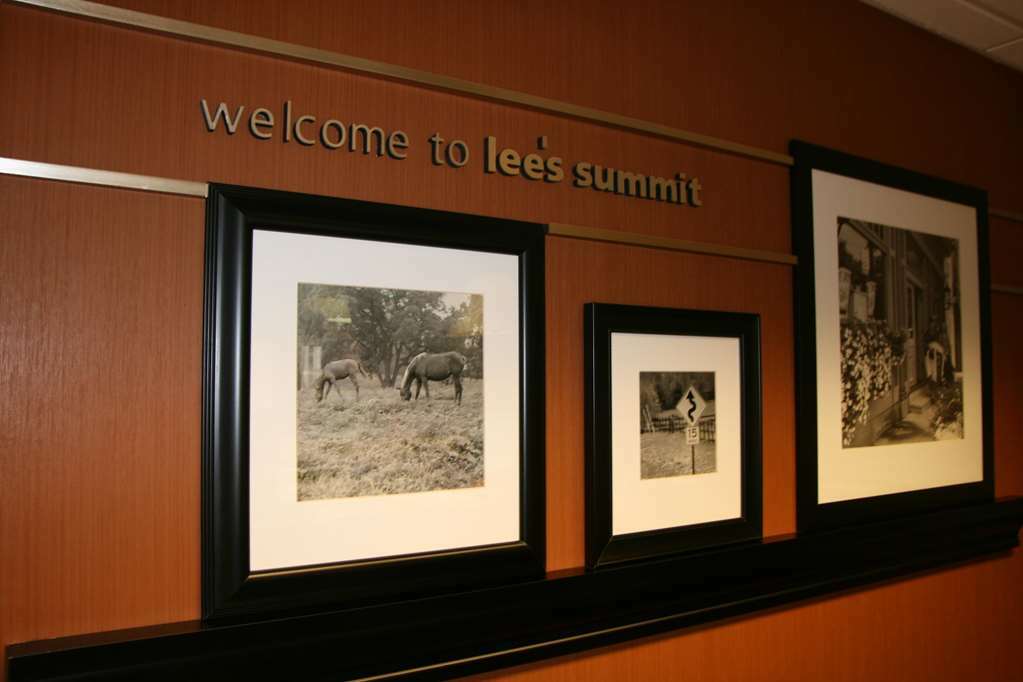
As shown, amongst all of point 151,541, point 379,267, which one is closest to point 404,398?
point 379,267

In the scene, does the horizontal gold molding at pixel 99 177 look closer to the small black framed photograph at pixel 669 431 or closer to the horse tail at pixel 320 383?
the horse tail at pixel 320 383

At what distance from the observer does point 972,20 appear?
2.82m

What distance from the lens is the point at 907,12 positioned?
9.09 feet

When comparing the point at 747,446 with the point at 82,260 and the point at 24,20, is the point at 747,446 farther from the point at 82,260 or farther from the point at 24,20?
the point at 24,20

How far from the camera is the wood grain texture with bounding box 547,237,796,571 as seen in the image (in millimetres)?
1907

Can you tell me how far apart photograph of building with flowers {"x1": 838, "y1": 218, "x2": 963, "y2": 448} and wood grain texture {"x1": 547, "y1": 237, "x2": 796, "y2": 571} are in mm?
300

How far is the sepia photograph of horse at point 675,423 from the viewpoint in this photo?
2.05m

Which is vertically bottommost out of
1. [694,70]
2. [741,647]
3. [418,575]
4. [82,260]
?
[741,647]

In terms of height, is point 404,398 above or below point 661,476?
above

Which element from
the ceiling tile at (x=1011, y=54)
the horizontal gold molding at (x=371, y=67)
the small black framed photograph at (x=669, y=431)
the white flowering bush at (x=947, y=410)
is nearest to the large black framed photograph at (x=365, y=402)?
the small black framed photograph at (x=669, y=431)

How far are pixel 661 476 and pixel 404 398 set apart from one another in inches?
32.4

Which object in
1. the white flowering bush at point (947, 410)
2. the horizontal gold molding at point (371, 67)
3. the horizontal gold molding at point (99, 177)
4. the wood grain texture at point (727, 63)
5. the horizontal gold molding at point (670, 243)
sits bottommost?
the white flowering bush at point (947, 410)

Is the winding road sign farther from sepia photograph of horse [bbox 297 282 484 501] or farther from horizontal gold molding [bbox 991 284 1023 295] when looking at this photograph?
horizontal gold molding [bbox 991 284 1023 295]

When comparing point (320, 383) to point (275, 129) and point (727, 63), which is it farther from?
point (727, 63)
